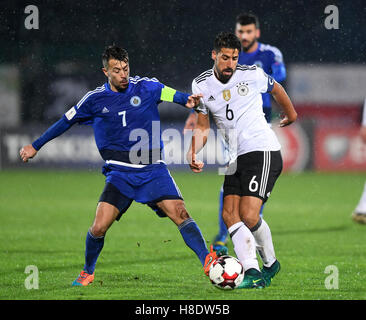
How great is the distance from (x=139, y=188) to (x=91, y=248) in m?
0.59

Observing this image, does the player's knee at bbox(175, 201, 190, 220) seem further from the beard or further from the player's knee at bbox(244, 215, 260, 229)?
the beard

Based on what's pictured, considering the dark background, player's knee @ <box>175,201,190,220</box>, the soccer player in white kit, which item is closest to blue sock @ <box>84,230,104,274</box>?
player's knee @ <box>175,201,190,220</box>

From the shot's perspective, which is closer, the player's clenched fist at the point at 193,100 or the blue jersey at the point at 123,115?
the player's clenched fist at the point at 193,100

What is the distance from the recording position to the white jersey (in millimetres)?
5797

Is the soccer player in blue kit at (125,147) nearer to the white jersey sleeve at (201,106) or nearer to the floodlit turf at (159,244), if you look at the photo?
the white jersey sleeve at (201,106)

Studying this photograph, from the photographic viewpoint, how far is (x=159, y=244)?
27.3 feet

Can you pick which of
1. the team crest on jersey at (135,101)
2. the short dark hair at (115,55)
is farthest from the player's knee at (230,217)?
the short dark hair at (115,55)

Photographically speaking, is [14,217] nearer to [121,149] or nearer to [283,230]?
[283,230]

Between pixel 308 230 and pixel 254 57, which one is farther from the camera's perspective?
pixel 308 230

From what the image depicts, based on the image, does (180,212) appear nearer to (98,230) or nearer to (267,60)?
(98,230)

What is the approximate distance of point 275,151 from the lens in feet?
19.3

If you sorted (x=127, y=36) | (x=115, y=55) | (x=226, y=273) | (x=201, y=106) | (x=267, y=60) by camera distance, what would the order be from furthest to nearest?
1. (x=127, y=36)
2. (x=267, y=60)
3. (x=201, y=106)
4. (x=115, y=55)
5. (x=226, y=273)

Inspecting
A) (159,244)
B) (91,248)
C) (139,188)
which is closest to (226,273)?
(139,188)

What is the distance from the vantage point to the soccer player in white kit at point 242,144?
5.71 meters
